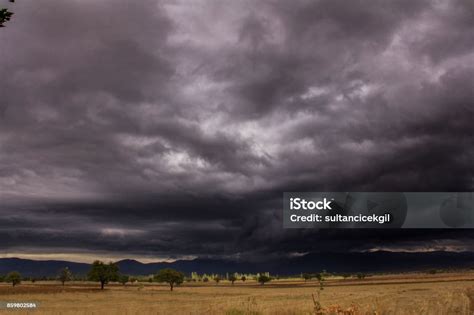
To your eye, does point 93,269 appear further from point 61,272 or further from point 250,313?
point 250,313

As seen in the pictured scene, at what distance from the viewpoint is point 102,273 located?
142m

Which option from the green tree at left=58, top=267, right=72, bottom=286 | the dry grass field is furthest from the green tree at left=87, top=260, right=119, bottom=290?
the green tree at left=58, top=267, right=72, bottom=286

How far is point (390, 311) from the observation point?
13.1 m

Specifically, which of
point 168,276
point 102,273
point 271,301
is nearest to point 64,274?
point 102,273

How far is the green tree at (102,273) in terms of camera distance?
14075 centimetres

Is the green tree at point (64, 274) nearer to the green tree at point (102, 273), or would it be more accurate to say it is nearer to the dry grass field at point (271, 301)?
the green tree at point (102, 273)

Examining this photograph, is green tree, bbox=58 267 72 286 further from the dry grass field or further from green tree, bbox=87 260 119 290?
the dry grass field

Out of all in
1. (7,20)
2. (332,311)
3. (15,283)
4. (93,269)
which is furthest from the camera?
(15,283)

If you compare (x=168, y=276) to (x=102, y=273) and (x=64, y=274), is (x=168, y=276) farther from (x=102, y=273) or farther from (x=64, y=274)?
(x=64, y=274)

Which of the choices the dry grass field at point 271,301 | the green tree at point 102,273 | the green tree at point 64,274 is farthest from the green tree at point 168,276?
the green tree at point 64,274

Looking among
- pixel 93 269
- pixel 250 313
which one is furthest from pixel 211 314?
pixel 93 269

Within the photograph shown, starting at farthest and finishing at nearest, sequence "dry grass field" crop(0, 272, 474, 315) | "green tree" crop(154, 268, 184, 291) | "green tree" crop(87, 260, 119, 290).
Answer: "green tree" crop(154, 268, 184, 291) < "green tree" crop(87, 260, 119, 290) < "dry grass field" crop(0, 272, 474, 315)

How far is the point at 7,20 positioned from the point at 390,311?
42.6 ft

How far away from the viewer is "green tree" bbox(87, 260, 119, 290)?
5541 inches
